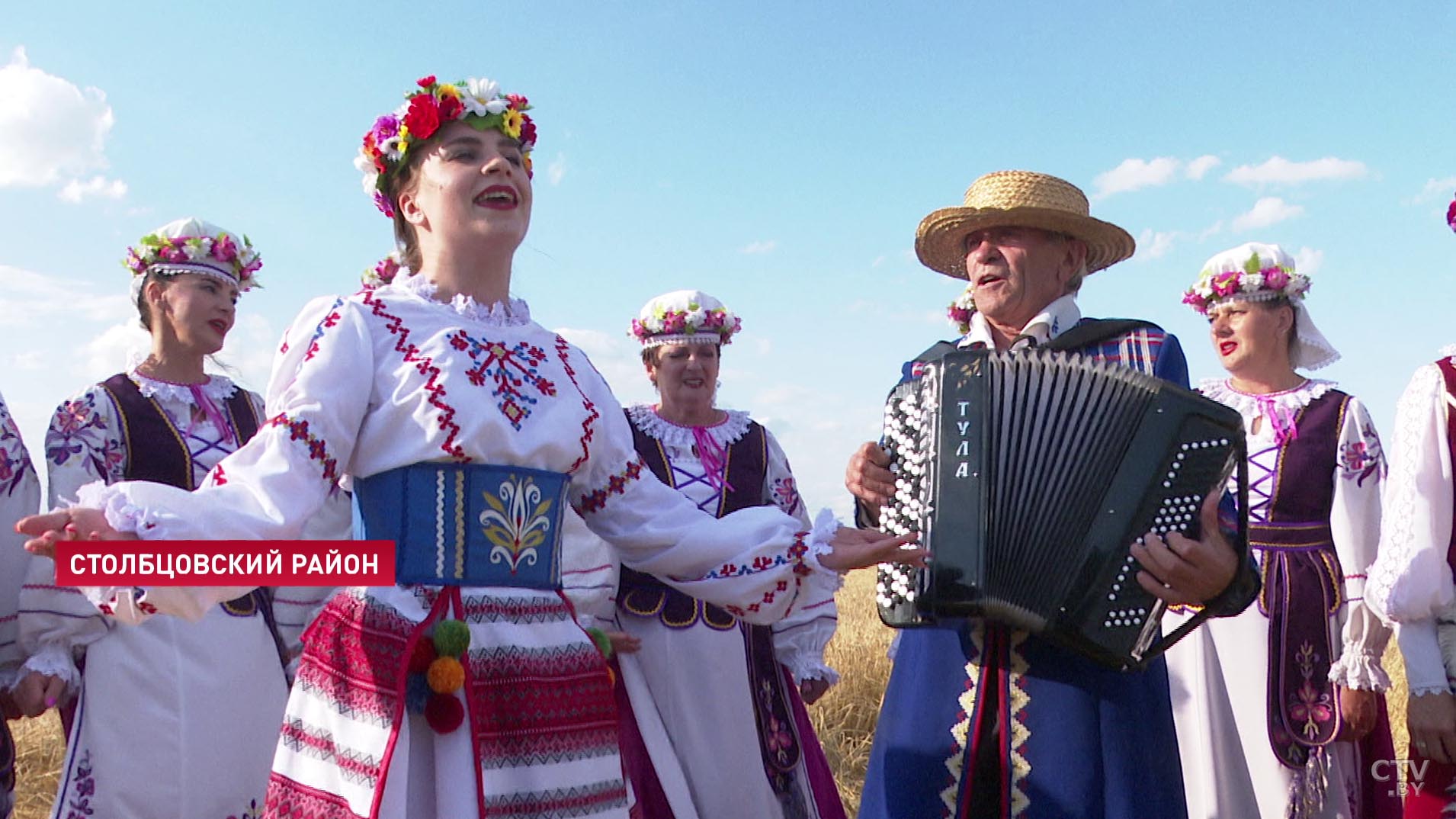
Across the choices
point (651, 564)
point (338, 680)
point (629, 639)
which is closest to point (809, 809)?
point (629, 639)

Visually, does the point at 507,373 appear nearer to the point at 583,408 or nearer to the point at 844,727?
the point at 583,408

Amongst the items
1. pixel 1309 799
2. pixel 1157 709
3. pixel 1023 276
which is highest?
pixel 1023 276

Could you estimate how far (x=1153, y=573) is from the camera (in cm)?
262

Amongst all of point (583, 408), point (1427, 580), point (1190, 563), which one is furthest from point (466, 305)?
point (1427, 580)

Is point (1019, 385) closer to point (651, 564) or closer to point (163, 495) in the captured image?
point (651, 564)

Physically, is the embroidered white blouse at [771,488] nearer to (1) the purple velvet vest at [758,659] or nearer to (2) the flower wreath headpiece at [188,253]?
(1) the purple velvet vest at [758,659]

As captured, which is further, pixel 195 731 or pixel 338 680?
pixel 195 731

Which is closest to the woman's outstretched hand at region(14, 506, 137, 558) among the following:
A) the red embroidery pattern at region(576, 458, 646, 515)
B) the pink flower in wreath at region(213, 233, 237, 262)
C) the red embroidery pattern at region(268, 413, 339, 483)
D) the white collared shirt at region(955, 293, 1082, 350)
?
the red embroidery pattern at region(268, 413, 339, 483)

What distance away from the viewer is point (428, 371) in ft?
7.81

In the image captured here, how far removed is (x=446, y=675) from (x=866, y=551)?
3.06 feet

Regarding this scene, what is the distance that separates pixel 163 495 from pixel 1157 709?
7.05 ft

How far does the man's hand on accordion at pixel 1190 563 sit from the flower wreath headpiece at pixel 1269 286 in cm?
248

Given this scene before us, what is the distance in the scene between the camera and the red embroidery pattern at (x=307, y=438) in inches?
89.0
